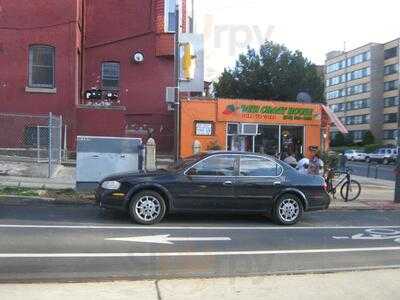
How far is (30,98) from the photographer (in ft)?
75.7

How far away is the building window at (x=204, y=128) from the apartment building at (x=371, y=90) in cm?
8153

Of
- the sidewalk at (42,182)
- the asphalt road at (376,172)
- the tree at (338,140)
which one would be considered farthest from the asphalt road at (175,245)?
the tree at (338,140)

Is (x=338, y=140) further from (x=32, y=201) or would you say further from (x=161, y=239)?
(x=161, y=239)

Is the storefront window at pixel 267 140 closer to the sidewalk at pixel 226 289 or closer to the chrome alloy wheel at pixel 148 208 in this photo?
the chrome alloy wheel at pixel 148 208

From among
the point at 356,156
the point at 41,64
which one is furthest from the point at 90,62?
the point at 356,156

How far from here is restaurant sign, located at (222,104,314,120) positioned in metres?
29.0

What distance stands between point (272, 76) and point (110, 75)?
96.9ft

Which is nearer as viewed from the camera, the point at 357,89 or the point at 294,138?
the point at 294,138

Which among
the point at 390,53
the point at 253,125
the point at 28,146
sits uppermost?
the point at 390,53

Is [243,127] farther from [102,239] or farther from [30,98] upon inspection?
[102,239]

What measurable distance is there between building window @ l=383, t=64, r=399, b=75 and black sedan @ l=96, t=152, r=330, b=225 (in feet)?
329

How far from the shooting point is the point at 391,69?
110 m

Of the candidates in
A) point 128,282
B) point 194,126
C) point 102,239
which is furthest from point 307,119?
point 128,282

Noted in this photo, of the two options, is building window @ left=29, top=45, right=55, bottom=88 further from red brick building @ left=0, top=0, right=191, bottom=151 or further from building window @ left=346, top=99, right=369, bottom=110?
building window @ left=346, top=99, right=369, bottom=110
